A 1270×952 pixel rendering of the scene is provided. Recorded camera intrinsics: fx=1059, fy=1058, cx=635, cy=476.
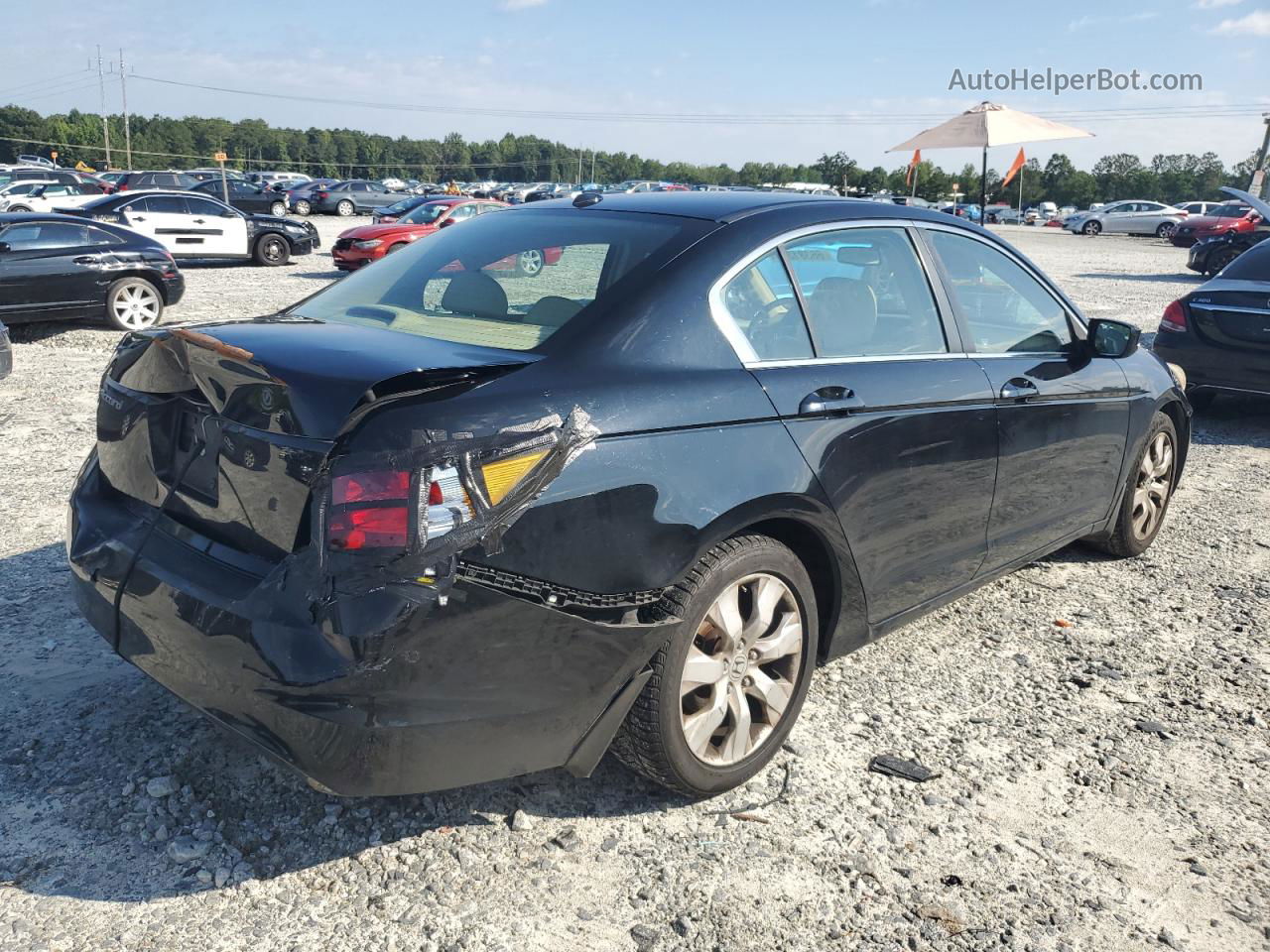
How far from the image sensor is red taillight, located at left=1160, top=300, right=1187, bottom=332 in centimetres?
846

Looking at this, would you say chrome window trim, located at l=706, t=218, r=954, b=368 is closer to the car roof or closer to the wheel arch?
the car roof

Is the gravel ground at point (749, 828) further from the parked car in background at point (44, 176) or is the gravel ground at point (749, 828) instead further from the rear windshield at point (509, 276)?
the parked car in background at point (44, 176)

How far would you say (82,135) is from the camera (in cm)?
11481

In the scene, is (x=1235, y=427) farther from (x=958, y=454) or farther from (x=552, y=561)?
(x=552, y=561)

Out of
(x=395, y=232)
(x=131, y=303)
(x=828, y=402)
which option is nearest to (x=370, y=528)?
(x=828, y=402)

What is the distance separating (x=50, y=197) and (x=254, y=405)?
1208 inches

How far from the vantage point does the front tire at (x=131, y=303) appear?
11.8 m

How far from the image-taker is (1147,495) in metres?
5.18

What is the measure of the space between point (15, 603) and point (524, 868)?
2.66 metres

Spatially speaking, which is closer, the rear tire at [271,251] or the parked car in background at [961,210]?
the rear tire at [271,251]

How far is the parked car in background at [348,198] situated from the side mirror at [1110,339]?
138 feet

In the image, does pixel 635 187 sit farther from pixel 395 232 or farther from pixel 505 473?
pixel 505 473

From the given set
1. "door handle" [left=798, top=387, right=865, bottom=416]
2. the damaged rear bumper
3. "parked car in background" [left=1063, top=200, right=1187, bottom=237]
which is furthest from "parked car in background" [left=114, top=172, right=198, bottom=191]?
"parked car in background" [left=1063, top=200, right=1187, bottom=237]

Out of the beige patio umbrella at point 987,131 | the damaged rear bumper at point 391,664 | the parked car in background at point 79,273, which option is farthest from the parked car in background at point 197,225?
the damaged rear bumper at point 391,664
